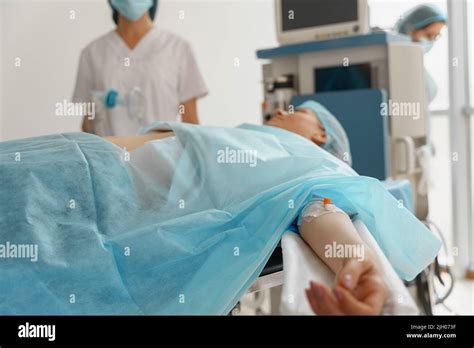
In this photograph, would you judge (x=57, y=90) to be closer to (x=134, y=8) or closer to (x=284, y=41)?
(x=134, y=8)

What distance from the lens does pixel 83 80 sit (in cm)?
225

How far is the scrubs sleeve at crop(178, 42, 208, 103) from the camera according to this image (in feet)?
7.29

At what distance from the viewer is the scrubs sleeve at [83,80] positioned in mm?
2236

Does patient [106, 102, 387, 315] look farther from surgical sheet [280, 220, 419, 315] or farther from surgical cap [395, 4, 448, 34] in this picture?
surgical cap [395, 4, 448, 34]

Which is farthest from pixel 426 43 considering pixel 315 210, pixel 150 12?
pixel 315 210

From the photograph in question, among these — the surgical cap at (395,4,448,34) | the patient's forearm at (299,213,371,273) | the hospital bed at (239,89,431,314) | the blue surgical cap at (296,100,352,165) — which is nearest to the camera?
the patient's forearm at (299,213,371,273)

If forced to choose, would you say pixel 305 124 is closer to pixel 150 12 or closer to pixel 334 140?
pixel 334 140

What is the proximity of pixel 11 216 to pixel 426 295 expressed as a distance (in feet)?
3.63

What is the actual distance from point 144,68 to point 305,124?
807 millimetres

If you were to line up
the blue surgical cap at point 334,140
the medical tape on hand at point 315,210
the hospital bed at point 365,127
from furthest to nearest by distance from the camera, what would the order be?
the hospital bed at point 365,127 → the blue surgical cap at point 334,140 → the medical tape on hand at point 315,210

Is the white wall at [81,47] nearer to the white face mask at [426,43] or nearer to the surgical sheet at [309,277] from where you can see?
the white face mask at [426,43]

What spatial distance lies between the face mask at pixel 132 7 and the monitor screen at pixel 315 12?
0.52m

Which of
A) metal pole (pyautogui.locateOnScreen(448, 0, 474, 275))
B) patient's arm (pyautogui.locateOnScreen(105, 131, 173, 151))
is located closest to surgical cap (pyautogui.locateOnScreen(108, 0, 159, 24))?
patient's arm (pyautogui.locateOnScreen(105, 131, 173, 151))

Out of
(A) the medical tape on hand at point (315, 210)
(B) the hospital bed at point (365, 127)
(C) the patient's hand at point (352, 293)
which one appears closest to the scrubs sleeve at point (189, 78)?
(B) the hospital bed at point (365, 127)
